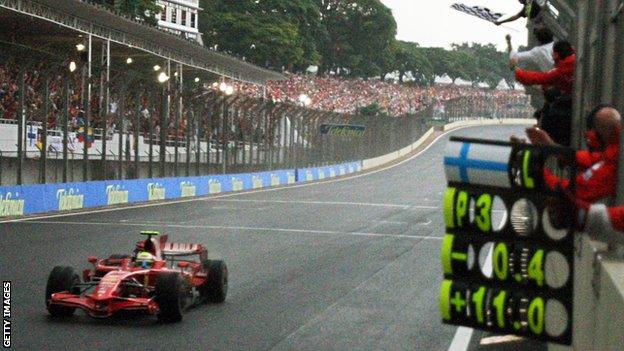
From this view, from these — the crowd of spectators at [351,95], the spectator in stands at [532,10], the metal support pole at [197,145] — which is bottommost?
the metal support pole at [197,145]

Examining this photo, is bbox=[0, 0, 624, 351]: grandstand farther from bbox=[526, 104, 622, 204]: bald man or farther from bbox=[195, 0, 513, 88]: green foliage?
bbox=[195, 0, 513, 88]: green foliage

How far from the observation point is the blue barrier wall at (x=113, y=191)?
1115 inches

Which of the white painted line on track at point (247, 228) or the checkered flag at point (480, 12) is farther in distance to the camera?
the white painted line on track at point (247, 228)

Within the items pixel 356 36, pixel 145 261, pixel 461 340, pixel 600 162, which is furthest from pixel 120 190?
pixel 356 36

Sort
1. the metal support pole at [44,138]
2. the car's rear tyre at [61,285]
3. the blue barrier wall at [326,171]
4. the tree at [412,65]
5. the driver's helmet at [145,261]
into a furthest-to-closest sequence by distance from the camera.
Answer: the tree at [412,65], the blue barrier wall at [326,171], the metal support pole at [44,138], the driver's helmet at [145,261], the car's rear tyre at [61,285]

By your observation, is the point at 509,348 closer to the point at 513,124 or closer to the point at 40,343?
the point at 40,343

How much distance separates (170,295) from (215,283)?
1.84 meters

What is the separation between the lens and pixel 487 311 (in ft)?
21.1

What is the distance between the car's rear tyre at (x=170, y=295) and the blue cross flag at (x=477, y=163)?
601cm

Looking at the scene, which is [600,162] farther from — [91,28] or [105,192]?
[91,28]

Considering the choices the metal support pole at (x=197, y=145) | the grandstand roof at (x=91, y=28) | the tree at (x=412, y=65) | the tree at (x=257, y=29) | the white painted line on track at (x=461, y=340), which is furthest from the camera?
the tree at (x=412, y=65)

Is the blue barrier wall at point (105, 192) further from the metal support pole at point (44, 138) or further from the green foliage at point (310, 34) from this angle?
the green foliage at point (310, 34)

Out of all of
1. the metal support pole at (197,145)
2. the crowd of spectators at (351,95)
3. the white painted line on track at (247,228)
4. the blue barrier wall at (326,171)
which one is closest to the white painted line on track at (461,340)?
the white painted line on track at (247,228)

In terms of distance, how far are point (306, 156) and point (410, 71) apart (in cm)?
11937
